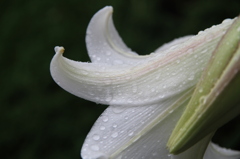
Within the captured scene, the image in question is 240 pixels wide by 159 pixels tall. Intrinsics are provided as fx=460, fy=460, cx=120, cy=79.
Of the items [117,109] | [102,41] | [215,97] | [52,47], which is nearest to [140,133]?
[117,109]

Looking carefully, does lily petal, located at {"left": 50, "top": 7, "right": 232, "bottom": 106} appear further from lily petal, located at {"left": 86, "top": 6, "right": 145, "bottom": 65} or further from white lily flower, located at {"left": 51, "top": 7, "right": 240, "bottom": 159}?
lily petal, located at {"left": 86, "top": 6, "right": 145, "bottom": 65}

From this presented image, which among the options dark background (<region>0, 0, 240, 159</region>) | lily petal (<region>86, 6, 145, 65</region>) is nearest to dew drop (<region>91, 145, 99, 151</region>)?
lily petal (<region>86, 6, 145, 65</region>)

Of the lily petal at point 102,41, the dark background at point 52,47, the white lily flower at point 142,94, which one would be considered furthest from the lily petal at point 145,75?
the dark background at point 52,47

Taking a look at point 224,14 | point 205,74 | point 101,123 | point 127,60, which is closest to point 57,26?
point 224,14

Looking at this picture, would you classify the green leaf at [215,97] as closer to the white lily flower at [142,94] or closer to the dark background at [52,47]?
the white lily flower at [142,94]

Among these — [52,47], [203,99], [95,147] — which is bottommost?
[52,47]

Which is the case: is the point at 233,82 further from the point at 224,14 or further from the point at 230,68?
the point at 224,14

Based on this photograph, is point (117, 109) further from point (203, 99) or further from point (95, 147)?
point (203, 99)
